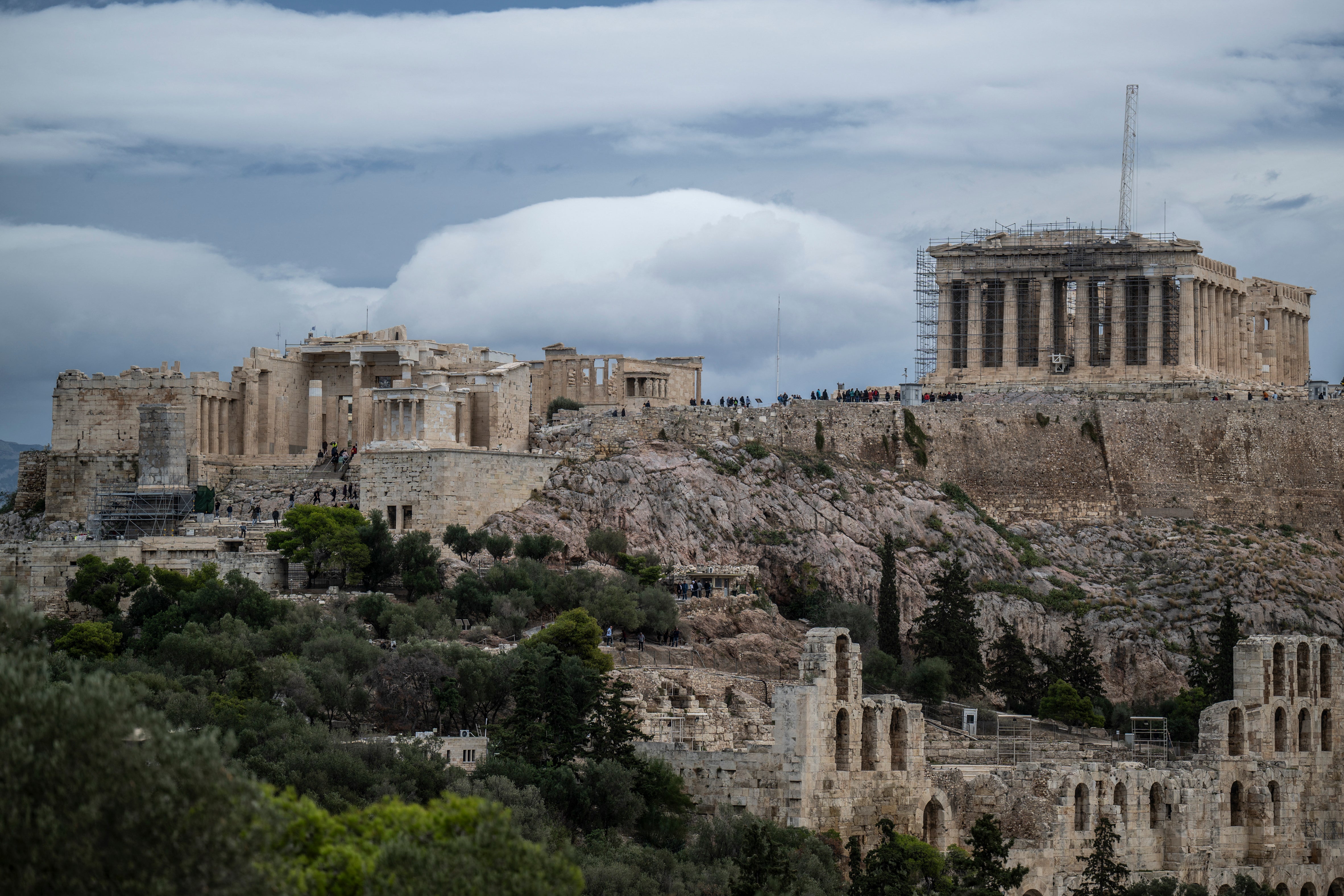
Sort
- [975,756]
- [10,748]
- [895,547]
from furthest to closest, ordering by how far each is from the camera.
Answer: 1. [895,547]
2. [975,756]
3. [10,748]

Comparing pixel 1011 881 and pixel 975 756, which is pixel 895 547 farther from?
pixel 1011 881

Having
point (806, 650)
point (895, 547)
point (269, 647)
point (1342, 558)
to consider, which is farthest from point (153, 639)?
point (1342, 558)

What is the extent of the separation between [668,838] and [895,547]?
114 ft

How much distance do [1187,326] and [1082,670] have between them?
3202 cm

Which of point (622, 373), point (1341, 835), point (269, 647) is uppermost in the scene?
point (622, 373)

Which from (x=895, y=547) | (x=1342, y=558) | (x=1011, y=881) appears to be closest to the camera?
(x=1011, y=881)

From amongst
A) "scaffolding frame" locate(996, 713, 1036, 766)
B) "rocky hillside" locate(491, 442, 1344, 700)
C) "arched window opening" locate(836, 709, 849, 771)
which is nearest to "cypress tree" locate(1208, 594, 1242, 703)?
"rocky hillside" locate(491, 442, 1344, 700)

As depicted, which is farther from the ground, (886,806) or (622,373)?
(622,373)

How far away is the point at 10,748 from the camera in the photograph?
22.5 meters

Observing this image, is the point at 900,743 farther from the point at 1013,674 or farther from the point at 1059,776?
the point at 1013,674

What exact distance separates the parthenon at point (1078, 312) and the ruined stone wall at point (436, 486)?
3324 centimetres

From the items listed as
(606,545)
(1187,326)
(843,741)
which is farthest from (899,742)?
(1187,326)

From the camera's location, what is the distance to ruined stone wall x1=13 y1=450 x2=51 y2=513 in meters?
78.4

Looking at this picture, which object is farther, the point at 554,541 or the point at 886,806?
the point at 554,541
